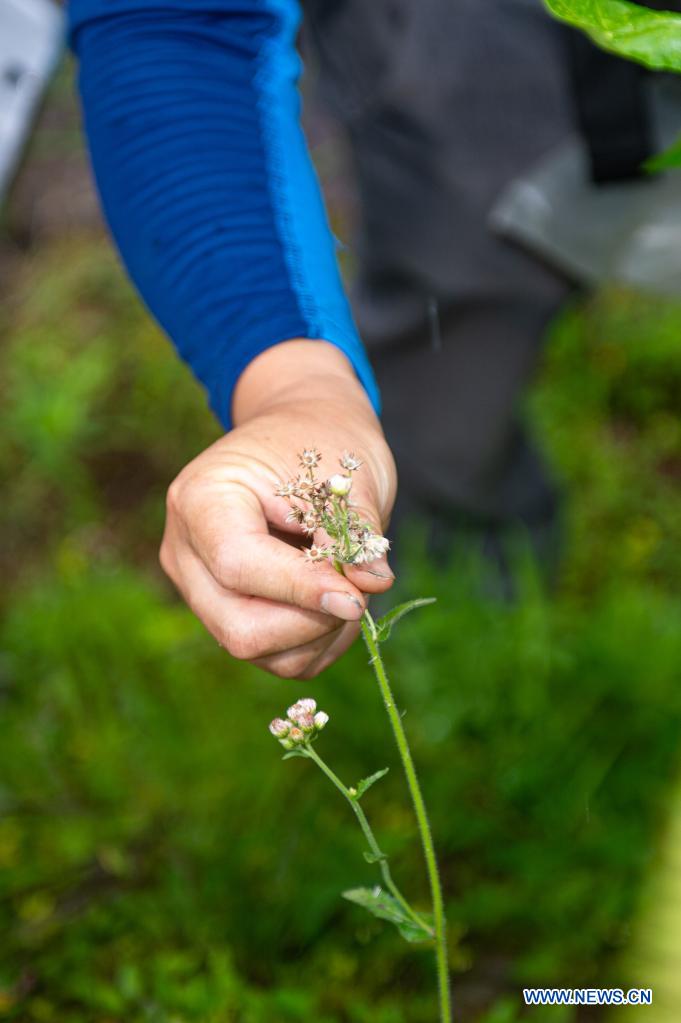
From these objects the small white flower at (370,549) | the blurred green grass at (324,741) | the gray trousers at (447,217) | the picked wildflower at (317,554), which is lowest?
the blurred green grass at (324,741)

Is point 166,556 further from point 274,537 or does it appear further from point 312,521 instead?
point 312,521

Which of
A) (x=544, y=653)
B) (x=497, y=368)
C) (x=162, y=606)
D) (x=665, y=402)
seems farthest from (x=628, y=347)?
(x=162, y=606)

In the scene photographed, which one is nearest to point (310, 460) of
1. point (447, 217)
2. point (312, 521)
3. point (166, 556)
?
point (312, 521)

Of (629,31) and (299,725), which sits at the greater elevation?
(629,31)

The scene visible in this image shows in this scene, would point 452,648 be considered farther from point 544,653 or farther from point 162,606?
point 162,606

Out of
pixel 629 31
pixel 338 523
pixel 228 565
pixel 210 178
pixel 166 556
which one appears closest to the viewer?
pixel 629 31

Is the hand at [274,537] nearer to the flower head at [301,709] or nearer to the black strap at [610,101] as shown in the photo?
the flower head at [301,709]

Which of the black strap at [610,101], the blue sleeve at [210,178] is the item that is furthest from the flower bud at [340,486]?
the black strap at [610,101]

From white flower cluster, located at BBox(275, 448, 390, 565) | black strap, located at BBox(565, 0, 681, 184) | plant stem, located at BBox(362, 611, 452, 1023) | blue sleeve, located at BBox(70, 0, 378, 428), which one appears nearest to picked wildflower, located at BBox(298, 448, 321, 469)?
white flower cluster, located at BBox(275, 448, 390, 565)
